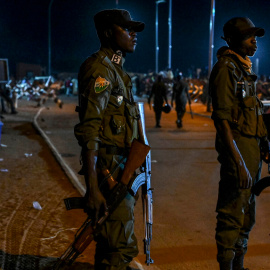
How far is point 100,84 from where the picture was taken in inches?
106

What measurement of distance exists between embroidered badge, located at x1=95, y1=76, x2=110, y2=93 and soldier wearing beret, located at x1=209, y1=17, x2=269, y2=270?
0.97 meters

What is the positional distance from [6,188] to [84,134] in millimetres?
4263

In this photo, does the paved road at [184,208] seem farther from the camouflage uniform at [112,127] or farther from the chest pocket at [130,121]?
the chest pocket at [130,121]

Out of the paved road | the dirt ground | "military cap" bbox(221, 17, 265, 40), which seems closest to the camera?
"military cap" bbox(221, 17, 265, 40)

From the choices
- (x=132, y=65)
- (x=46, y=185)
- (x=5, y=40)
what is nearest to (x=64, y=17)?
(x=5, y=40)

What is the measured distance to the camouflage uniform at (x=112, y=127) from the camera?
270 cm

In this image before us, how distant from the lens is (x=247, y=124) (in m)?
3.34

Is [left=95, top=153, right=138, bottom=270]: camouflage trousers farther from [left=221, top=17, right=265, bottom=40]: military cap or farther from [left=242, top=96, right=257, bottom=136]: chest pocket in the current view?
[left=221, top=17, right=265, bottom=40]: military cap

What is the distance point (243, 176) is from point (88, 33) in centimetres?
7375

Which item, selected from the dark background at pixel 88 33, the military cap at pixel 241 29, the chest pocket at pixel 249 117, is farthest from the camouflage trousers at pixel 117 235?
the dark background at pixel 88 33

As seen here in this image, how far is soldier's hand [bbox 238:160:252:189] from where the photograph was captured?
3.25 metres

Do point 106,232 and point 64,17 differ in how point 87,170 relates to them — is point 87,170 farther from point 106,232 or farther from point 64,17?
point 64,17

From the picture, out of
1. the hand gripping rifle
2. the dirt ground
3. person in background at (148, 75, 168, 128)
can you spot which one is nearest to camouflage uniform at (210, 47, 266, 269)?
the hand gripping rifle

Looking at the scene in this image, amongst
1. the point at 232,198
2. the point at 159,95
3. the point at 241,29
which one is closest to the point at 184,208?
the point at 232,198
